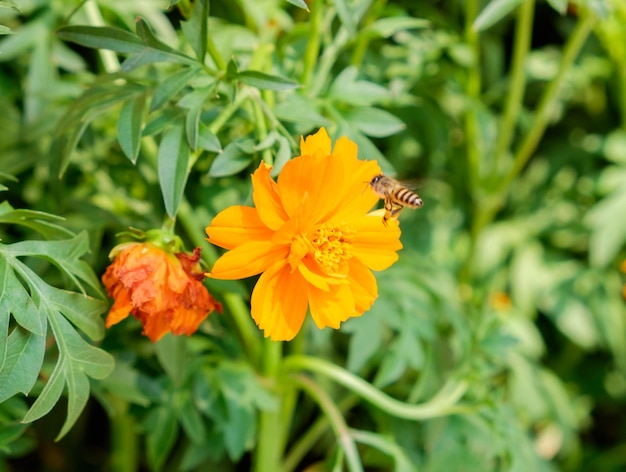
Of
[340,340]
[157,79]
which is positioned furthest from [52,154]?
[340,340]

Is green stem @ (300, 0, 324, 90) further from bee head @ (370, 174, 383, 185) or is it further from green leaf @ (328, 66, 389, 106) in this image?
bee head @ (370, 174, 383, 185)

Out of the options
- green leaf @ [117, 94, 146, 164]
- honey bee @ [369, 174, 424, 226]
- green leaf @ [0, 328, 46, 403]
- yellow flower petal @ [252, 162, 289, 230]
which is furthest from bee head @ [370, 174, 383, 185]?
green leaf @ [0, 328, 46, 403]

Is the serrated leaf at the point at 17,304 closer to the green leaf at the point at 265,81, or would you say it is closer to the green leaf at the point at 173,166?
the green leaf at the point at 173,166

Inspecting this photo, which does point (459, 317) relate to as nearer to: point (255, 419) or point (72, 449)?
point (255, 419)

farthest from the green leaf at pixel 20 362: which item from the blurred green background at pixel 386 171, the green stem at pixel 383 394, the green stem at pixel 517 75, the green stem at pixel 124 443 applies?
the green stem at pixel 517 75

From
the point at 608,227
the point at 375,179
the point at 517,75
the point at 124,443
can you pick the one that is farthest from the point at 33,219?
the point at 608,227

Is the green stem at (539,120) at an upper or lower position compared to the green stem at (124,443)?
upper
